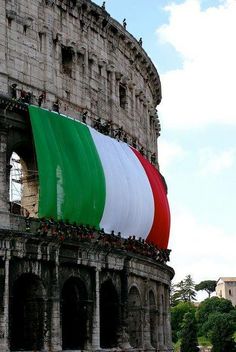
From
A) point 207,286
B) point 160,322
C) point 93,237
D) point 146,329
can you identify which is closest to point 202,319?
point 207,286

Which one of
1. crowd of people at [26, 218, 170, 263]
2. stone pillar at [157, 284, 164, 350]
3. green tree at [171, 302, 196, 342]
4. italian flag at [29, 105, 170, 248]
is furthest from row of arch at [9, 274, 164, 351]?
green tree at [171, 302, 196, 342]

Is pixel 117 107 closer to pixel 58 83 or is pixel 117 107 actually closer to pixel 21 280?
pixel 58 83

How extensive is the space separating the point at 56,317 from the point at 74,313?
2391mm

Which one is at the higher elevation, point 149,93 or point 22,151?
point 149,93

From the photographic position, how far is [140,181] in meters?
33.8

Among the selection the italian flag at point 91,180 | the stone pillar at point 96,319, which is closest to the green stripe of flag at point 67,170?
the italian flag at point 91,180

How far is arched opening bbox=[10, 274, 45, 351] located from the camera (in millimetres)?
26500

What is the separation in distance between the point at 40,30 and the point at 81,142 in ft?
16.7

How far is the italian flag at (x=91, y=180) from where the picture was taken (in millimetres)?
27875

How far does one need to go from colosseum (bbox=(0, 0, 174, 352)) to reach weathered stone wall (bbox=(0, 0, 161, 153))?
58mm

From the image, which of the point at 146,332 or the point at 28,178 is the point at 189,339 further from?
the point at 28,178

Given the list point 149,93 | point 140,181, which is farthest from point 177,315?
point 140,181

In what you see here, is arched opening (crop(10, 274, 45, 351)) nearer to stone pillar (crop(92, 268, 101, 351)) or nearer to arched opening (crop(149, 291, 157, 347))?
stone pillar (crop(92, 268, 101, 351))

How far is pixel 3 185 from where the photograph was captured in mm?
26562
